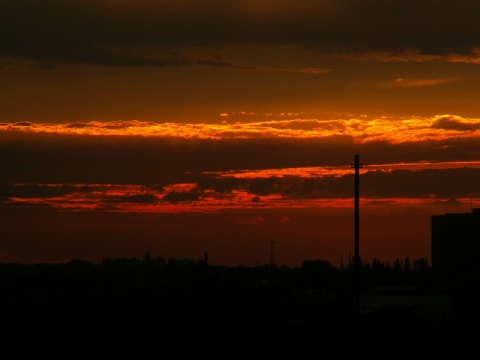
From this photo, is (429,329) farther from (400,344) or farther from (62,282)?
(62,282)

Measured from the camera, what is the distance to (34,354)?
5216 cm

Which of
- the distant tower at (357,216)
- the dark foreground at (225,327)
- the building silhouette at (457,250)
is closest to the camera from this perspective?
the dark foreground at (225,327)

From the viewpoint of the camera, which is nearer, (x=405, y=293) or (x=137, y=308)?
(x=137, y=308)

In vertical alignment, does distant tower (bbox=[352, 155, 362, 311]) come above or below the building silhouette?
above

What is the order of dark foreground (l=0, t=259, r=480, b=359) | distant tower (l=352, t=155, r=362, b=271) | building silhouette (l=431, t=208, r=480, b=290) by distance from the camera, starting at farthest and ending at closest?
building silhouette (l=431, t=208, r=480, b=290), distant tower (l=352, t=155, r=362, b=271), dark foreground (l=0, t=259, r=480, b=359)

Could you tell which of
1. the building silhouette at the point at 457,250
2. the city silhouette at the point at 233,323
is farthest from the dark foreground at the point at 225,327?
the building silhouette at the point at 457,250

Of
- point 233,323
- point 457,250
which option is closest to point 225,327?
point 233,323

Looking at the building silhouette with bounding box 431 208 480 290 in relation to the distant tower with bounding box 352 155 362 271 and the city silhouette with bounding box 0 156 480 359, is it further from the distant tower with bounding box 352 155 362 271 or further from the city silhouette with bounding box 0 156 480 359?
the distant tower with bounding box 352 155 362 271

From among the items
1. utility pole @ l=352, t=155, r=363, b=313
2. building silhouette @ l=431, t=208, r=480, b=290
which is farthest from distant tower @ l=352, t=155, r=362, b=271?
building silhouette @ l=431, t=208, r=480, b=290

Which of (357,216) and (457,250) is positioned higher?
(357,216)

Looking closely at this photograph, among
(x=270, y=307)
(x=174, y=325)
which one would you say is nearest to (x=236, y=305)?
(x=270, y=307)

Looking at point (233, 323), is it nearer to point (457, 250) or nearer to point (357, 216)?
point (357, 216)

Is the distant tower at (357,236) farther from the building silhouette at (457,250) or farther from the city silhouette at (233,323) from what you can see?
the building silhouette at (457,250)

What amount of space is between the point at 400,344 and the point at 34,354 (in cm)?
2058
